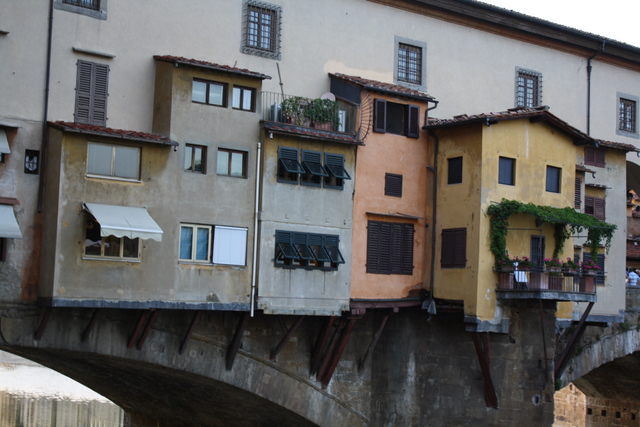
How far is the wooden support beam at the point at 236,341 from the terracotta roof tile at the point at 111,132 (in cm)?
462

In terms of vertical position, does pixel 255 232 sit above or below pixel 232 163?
below

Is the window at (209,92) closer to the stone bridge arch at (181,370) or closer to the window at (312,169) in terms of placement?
the window at (312,169)

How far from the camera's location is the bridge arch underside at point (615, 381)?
41.3 meters

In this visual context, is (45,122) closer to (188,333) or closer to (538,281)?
(188,333)

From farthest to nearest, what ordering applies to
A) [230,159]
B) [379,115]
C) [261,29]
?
[379,115]
[261,29]
[230,159]

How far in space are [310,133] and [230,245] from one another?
340 cm

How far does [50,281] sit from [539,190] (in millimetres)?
12967

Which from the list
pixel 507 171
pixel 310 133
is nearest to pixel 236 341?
pixel 310 133

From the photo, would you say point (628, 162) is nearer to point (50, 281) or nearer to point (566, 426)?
point (566, 426)

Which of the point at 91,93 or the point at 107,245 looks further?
the point at 91,93

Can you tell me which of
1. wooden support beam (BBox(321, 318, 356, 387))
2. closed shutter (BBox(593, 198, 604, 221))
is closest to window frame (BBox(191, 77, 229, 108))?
wooden support beam (BBox(321, 318, 356, 387))

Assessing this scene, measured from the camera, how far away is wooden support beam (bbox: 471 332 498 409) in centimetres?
2853

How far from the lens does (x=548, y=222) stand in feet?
93.9

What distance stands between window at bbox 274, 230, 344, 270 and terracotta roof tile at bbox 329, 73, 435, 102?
3.99 m
